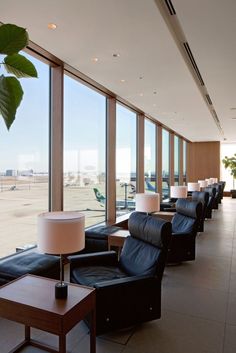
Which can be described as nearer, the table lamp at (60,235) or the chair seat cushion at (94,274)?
the table lamp at (60,235)

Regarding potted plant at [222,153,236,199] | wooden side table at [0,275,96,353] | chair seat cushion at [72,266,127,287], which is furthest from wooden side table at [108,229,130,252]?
potted plant at [222,153,236,199]

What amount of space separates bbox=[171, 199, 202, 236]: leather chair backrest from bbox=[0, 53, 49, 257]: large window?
8.12ft

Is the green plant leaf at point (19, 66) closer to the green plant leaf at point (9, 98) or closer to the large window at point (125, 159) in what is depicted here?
the green plant leaf at point (9, 98)

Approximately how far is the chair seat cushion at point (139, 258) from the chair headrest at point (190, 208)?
1.81 meters

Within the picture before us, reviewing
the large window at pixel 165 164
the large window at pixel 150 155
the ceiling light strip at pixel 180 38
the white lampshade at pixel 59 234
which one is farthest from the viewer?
the large window at pixel 165 164

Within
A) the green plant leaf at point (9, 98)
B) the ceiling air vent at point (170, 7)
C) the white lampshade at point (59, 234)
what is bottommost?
the white lampshade at point (59, 234)

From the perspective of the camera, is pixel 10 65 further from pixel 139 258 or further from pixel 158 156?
pixel 158 156

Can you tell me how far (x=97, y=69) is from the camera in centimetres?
502

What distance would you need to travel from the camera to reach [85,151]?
19.6 feet

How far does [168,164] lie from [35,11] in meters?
9.96

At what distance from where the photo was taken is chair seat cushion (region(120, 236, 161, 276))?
3002 millimetres

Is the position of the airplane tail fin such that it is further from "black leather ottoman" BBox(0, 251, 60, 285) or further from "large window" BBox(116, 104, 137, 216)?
"black leather ottoman" BBox(0, 251, 60, 285)

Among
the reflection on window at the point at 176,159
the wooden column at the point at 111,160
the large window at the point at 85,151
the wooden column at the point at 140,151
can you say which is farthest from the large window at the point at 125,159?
the reflection on window at the point at 176,159

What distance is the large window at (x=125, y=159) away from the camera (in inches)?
293
